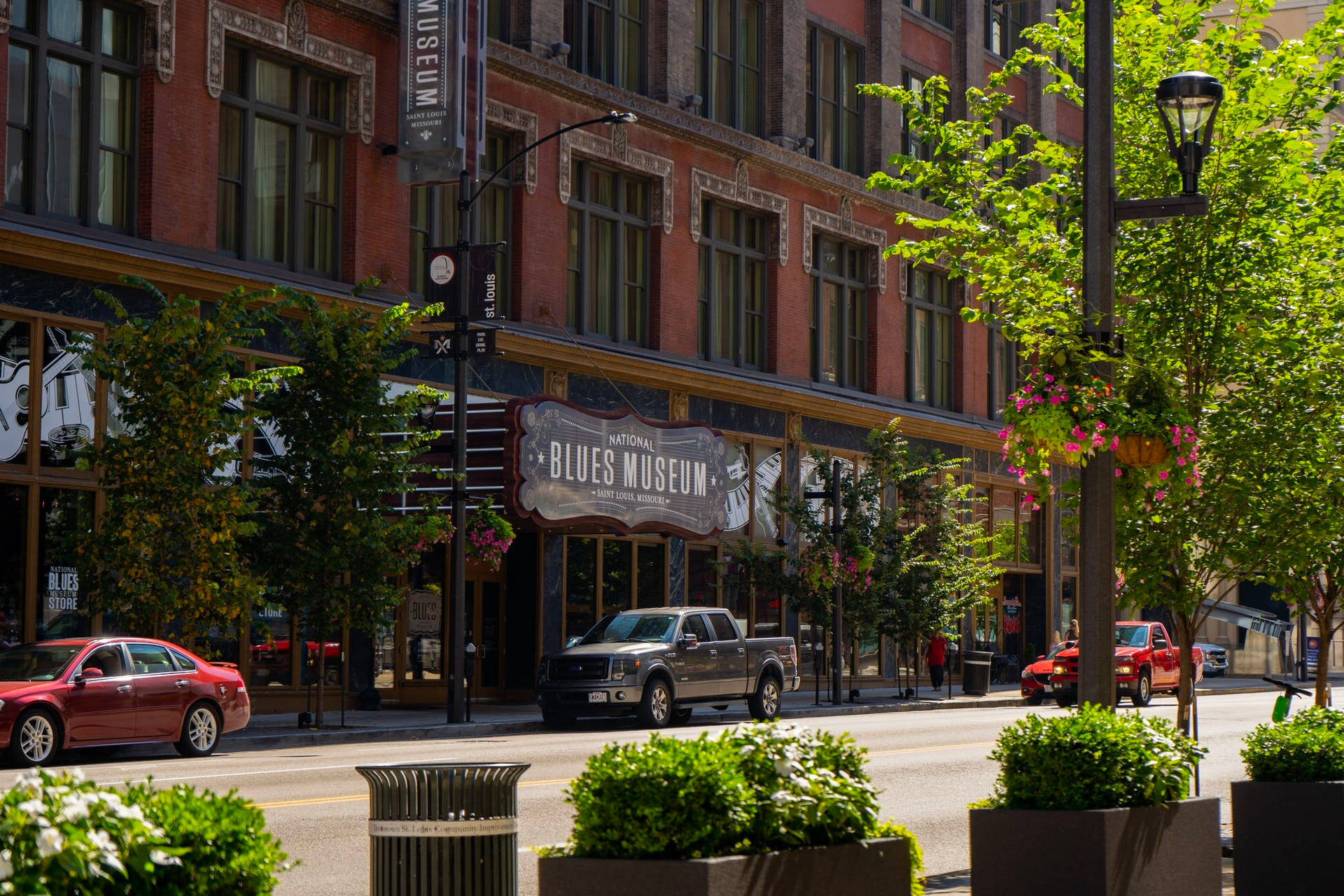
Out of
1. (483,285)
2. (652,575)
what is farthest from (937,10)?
(483,285)

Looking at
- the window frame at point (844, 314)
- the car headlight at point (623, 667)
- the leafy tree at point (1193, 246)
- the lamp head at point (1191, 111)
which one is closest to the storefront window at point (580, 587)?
the car headlight at point (623, 667)

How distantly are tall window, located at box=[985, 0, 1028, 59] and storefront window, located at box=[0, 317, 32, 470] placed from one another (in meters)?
32.2

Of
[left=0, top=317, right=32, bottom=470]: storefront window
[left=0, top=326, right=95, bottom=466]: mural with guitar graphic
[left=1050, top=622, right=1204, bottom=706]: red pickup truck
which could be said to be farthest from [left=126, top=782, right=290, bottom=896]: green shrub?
[left=1050, top=622, right=1204, bottom=706]: red pickup truck

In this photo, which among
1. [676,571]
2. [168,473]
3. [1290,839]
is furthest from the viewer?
[676,571]

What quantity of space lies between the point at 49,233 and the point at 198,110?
12.4 feet

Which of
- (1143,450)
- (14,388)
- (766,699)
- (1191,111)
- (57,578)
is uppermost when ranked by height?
(1191,111)

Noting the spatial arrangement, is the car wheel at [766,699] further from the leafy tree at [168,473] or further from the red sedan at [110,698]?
the red sedan at [110,698]

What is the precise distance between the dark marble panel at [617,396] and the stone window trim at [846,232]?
6.98 m

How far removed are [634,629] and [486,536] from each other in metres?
2.74

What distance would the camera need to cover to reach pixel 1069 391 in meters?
10.5

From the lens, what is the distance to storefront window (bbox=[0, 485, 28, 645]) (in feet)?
80.7

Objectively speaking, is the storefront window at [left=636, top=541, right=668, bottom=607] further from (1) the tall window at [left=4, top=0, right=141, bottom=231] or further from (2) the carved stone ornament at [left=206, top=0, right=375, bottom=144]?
(1) the tall window at [left=4, top=0, right=141, bottom=231]

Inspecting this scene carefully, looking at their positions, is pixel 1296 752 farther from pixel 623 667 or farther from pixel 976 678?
pixel 976 678

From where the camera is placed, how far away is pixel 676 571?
123 feet
